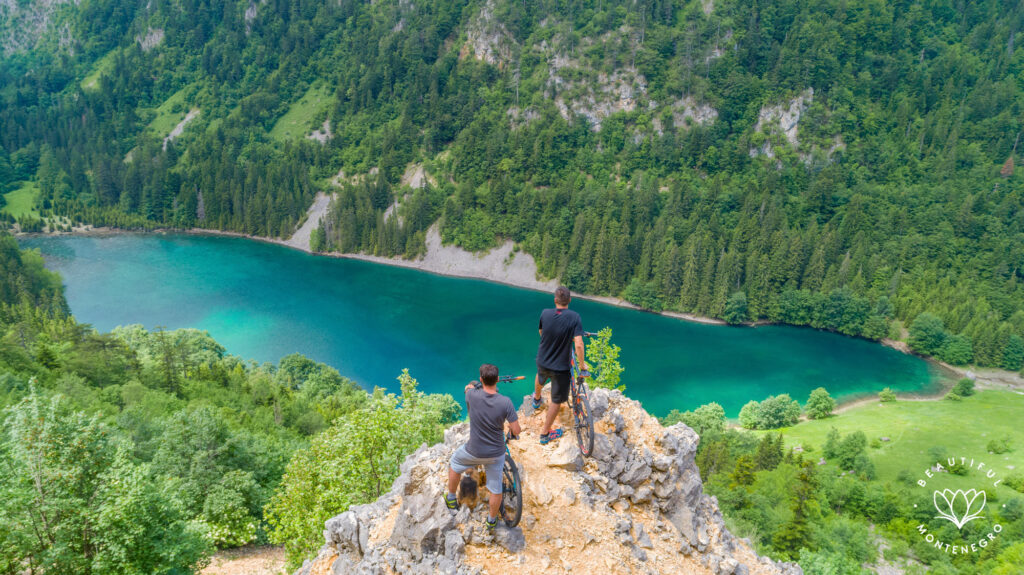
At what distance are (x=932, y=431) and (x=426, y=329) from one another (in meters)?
78.9

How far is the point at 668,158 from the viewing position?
144 metres

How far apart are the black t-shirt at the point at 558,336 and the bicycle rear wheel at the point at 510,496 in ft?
8.05

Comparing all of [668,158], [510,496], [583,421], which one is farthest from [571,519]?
[668,158]

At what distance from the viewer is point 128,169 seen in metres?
172

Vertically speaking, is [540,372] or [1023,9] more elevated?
[1023,9]

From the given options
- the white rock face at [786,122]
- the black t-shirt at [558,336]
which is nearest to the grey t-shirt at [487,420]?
the black t-shirt at [558,336]

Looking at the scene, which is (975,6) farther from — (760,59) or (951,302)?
(951,302)

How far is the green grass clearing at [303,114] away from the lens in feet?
612

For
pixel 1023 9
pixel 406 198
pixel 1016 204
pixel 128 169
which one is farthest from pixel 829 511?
pixel 128 169

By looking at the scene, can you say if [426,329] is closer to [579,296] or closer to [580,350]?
[579,296]

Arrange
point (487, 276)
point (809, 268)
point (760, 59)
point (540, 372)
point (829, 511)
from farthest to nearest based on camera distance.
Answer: point (760, 59) < point (487, 276) < point (809, 268) < point (829, 511) < point (540, 372)

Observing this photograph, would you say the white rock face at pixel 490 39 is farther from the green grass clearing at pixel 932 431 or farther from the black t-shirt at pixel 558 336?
the black t-shirt at pixel 558 336

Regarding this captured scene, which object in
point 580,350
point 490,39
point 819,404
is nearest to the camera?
point 580,350

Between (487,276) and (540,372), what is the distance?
121847mm
